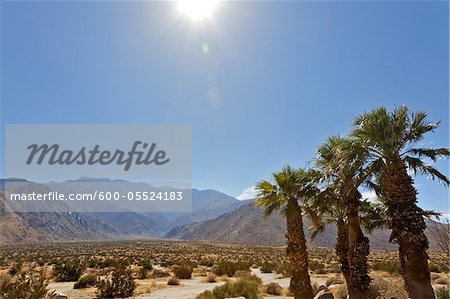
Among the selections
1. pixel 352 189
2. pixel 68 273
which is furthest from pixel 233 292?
pixel 68 273

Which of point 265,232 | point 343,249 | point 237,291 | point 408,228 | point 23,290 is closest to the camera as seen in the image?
point 23,290

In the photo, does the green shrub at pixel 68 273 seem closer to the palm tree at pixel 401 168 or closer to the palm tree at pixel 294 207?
the palm tree at pixel 294 207

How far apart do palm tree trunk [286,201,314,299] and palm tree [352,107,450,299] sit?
3566mm

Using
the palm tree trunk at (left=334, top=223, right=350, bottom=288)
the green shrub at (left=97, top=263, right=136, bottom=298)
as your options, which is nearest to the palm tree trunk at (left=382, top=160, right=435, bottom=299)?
the palm tree trunk at (left=334, top=223, right=350, bottom=288)

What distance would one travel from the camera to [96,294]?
17.5 meters

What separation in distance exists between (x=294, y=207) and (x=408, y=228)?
4.36 meters

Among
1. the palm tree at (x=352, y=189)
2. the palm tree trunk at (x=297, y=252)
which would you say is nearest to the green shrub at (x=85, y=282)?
the palm tree trunk at (x=297, y=252)

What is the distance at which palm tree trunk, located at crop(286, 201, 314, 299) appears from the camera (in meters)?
13.0

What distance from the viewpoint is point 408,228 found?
9.99 m

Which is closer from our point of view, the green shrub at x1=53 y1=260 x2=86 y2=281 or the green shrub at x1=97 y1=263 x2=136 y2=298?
the green shrub at x1=97 y1=263 x2=136 y2=298

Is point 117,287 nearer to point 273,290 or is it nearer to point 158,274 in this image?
point 273,290

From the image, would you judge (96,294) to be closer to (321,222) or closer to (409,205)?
(321,222)

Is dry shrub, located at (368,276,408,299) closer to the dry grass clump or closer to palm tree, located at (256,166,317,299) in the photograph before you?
palm tree, located at (256,166,317,299)

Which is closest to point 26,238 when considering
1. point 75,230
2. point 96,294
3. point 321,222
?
point 75,230
